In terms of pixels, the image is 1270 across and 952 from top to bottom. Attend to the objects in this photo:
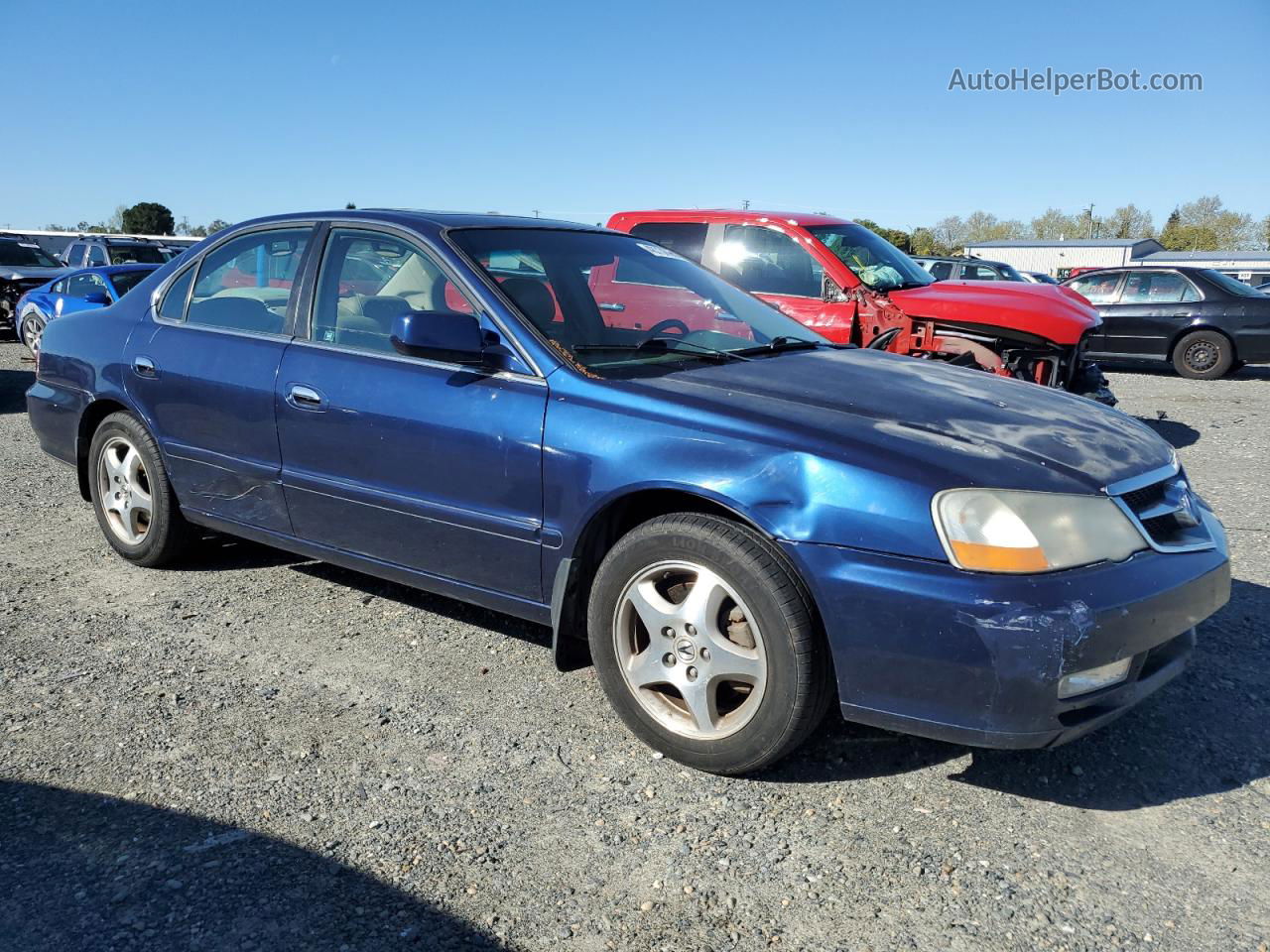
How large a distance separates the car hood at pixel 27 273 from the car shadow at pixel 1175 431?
15726 mm

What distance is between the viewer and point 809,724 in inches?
109

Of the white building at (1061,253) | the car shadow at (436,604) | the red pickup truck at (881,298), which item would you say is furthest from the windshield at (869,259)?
the white building at (1061,253)

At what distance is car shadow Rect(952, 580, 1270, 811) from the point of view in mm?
2918

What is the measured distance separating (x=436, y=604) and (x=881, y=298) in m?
4.48

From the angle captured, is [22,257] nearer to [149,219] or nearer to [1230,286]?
[1230,286]

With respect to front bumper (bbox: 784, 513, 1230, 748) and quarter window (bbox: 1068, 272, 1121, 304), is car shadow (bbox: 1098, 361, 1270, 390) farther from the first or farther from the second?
front bumper (bbox: 784, 513, 1230, 748)

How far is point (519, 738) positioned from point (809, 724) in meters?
0.93

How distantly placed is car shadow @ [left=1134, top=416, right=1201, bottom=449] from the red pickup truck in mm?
1065

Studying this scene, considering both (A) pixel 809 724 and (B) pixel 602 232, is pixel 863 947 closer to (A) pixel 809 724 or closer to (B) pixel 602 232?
(A) pixel 809 724

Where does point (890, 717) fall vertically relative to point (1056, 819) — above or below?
above

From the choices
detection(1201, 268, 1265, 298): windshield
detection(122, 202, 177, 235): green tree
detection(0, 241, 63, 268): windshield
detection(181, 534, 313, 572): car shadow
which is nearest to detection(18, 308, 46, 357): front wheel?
detection(0, 241, 63, 268): windshield

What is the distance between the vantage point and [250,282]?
14.0ft

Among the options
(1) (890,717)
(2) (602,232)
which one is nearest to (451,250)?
(2) (602,232)

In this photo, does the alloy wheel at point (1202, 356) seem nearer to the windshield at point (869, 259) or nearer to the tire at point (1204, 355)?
the tire at point (1204, 355)
